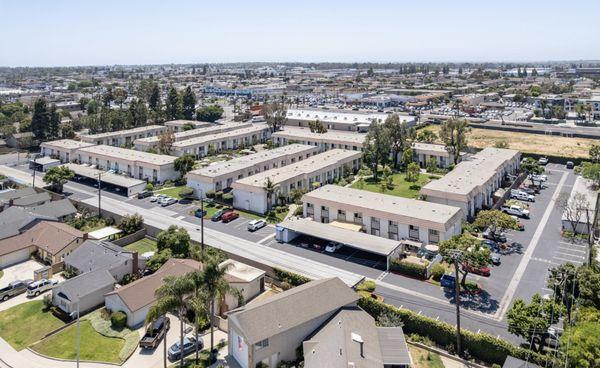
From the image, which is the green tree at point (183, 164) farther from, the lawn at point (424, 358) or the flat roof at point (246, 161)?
the lawn at point (424, 358)

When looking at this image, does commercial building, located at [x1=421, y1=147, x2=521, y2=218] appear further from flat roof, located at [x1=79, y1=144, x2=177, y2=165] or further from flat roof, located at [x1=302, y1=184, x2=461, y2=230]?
flat roof, located at [x1=79, y1=144, x2=177, y2=165]

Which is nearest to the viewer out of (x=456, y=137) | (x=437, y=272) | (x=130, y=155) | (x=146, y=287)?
(x=146, y=287)

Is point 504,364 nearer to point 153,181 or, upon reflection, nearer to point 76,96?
point 153,181

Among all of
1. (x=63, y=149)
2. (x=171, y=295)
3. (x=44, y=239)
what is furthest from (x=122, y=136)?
(x=171, y=295)

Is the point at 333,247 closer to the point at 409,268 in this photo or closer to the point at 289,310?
the point at 409,268

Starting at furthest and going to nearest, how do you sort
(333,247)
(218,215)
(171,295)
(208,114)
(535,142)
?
1. (208,114)
2. (535,142)
3. (218,215)
4. (333,247)
5. (171,295)

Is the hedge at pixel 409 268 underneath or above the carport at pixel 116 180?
underneath

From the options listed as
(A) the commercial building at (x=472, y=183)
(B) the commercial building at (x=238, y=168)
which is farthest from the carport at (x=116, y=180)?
(A) the commercial building at (x=472, y=183)
